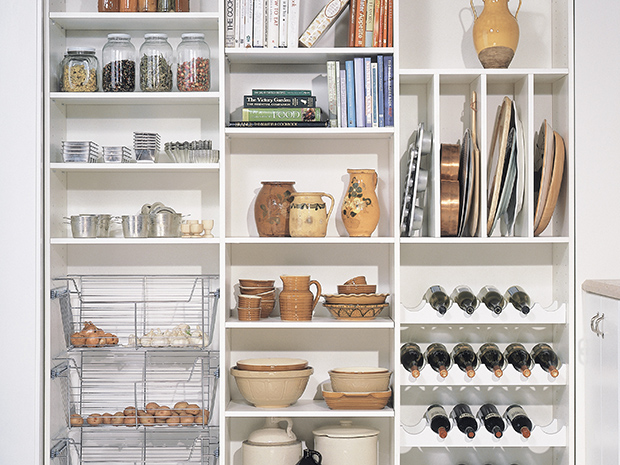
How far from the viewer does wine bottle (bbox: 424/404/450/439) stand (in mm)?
2385

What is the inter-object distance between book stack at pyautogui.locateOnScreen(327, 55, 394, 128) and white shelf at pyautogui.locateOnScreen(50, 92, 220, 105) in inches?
17.6

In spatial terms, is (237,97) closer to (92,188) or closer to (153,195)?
(153,195)

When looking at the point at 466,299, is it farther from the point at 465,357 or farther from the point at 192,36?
the point at 192,36

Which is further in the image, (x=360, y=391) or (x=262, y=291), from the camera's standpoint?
(x=262, y=291)

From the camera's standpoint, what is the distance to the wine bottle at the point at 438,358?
97.2 inches

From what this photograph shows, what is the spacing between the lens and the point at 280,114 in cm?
246

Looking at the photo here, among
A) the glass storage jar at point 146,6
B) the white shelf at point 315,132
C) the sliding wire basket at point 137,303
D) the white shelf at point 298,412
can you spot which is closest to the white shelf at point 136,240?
the sliding wire basket at point 137,303

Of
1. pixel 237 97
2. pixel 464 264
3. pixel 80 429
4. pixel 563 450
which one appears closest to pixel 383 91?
pixel 237 97

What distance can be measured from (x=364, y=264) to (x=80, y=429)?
1305mm

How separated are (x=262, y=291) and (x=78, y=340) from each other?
0.71 metres

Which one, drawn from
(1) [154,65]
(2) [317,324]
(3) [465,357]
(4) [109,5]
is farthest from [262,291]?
(4) [109,5]

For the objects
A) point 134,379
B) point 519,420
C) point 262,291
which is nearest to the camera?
point 519,420

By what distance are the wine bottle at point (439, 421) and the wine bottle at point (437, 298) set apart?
1.32ft
